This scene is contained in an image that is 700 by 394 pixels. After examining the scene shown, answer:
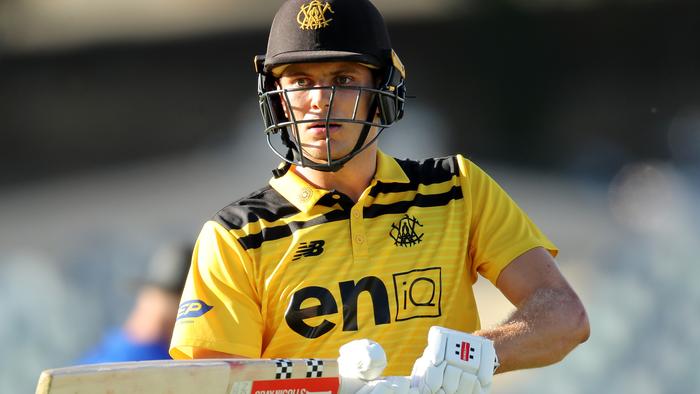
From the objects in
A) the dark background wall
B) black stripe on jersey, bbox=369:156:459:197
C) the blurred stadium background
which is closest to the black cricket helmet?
black stripe on jersey, bbox=369:156:459:197

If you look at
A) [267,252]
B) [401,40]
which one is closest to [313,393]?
[267,252]

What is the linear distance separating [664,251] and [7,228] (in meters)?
2.94

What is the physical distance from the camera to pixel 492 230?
7.45ft

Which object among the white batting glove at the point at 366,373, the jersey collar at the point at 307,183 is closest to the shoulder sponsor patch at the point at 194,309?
the jersey collar at the point at 307,183

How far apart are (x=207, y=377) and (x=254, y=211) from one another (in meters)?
0.51

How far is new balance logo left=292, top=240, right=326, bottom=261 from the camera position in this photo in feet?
7.07

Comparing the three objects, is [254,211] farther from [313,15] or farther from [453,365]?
[453,365]

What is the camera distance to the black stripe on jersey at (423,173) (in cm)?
229

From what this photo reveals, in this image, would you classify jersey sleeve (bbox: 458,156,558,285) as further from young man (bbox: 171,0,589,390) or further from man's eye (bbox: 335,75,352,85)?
man's eye (bbox: 335,75,352,85)

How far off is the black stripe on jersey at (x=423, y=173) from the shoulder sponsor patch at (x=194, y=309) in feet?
1.36

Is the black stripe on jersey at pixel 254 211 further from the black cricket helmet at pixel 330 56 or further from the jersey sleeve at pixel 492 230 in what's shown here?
the jersey sleeve at pixel 492 230

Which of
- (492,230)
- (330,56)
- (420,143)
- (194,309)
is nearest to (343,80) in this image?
(330,56)

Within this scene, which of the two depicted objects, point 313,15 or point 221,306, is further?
point 313,15

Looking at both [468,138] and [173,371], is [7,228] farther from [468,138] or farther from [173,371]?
[173,371]
